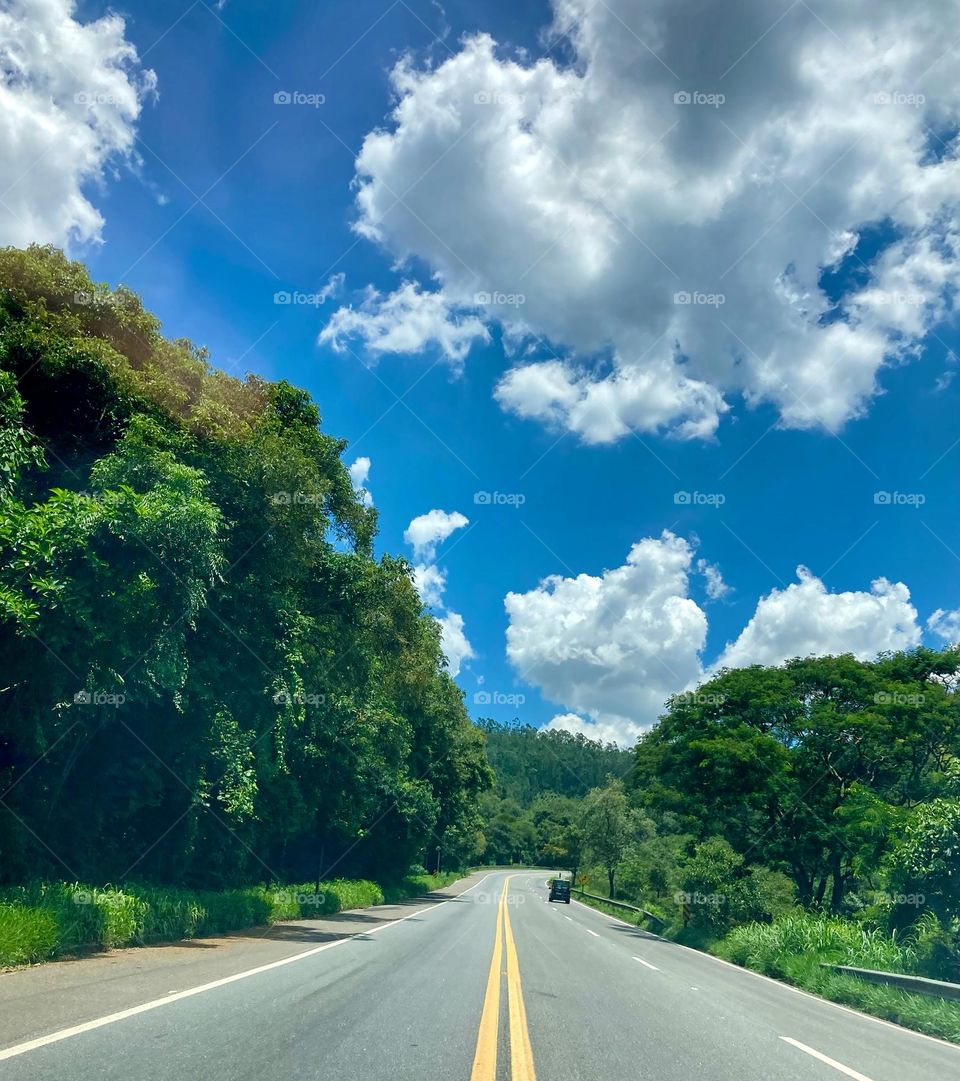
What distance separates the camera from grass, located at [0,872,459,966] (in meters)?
9.89

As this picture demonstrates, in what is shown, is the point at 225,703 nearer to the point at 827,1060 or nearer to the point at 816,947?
the point at 827,1060

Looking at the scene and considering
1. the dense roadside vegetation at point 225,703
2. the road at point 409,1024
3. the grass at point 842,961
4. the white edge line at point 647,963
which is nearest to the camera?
the road at point 409,1024

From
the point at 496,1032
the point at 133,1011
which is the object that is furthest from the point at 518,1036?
the point at 133,1011

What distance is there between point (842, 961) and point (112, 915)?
14.5 metres

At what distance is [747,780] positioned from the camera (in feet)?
108

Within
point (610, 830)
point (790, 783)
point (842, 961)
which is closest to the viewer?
point (842, 961)

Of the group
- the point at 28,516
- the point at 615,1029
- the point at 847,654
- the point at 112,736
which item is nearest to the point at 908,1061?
the point at 615,1029

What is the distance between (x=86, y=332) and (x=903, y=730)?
31154mm

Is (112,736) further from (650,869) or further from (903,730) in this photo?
(650,869)

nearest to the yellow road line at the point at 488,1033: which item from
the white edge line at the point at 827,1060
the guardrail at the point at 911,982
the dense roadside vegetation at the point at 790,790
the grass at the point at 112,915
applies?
the white edge line at the point at 827,1060

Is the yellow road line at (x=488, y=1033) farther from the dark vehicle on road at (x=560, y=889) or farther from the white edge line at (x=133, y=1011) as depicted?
the dark vehicle on road at (x=560, y=889)

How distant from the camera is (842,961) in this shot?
16.4m

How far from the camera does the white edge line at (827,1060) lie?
6.89m

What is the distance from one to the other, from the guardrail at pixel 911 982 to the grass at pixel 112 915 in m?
12.9
